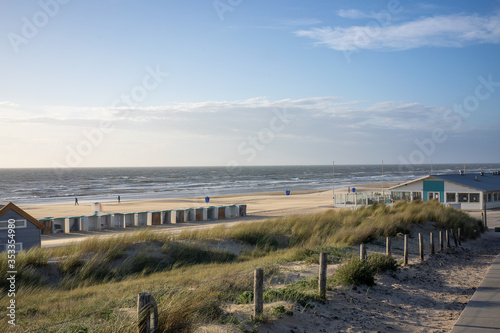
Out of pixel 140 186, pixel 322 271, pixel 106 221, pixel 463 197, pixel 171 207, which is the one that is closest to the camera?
pixel 322 271

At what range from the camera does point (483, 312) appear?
8367 mm

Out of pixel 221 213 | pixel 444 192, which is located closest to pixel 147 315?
pixel 221 213

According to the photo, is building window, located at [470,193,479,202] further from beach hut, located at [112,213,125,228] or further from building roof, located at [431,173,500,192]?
beach hut, located at [112,213,125,228]

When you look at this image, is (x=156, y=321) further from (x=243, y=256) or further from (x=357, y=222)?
(x=357, y=222)

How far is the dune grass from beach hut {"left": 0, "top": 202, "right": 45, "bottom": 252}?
556 millimetres

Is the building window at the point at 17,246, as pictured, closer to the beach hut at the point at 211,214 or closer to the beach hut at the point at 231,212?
the beach hut at the point at 211,214

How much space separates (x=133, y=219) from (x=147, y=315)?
2373cm

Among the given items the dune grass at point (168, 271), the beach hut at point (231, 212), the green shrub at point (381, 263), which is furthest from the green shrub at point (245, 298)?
the beach hut at point (231, 212)

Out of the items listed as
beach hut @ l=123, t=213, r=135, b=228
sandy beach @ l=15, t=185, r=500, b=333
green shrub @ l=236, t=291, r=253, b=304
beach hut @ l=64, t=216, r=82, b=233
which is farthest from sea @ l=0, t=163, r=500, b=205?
green shrub @ l=236, t=291, r=253, b=304

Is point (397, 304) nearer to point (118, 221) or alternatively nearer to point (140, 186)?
point (118, 221)

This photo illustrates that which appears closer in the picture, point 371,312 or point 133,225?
point 371,312

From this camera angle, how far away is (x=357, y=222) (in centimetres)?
2020

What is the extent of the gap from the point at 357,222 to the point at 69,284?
13932mm

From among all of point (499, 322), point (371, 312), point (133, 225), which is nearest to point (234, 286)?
point (371, 312)
